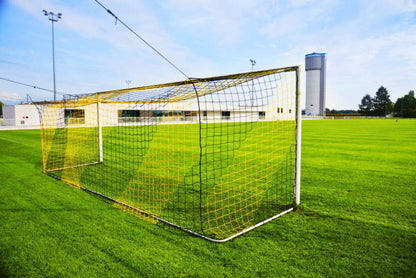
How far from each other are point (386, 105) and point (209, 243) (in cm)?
9656

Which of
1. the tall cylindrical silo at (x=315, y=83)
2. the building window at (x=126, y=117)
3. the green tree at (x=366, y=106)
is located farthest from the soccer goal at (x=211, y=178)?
the green tree at (x=366, y=106)

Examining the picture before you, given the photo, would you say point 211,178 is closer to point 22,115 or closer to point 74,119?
point 74,119

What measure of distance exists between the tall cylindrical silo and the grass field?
278 ft

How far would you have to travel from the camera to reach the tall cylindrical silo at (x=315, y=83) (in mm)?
81131

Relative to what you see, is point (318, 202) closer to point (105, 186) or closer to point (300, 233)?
point (300, 233)

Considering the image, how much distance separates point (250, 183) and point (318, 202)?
47.7 inches

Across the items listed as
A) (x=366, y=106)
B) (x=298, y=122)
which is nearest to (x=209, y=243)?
(x=298, y=122)

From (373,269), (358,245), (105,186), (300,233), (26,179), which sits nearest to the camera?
(373,269)

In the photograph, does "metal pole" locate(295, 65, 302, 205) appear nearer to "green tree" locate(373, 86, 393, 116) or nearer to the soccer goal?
the soccer goal

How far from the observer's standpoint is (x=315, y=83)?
81250mm

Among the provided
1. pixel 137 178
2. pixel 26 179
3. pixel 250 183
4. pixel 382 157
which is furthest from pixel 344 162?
pixel 26 179

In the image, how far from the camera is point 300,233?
2494 millimetres

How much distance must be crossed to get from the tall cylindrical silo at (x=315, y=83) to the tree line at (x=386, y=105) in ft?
48.4

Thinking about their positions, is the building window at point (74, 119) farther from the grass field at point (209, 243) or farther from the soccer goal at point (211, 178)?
the grass field at point (209, 243)
